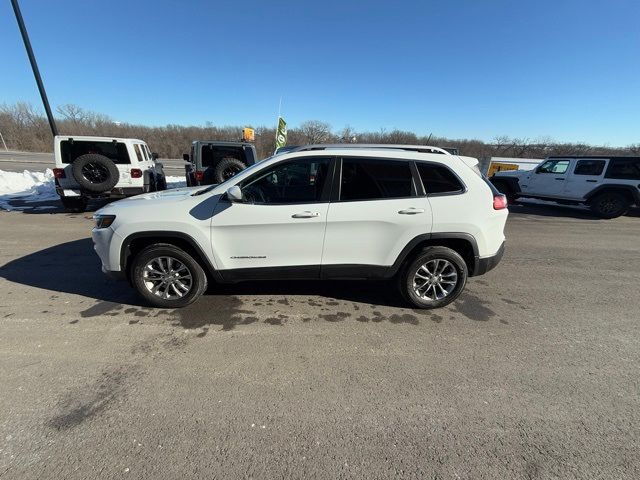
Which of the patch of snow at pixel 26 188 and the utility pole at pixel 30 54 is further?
the patch of snow at pixel 26 188

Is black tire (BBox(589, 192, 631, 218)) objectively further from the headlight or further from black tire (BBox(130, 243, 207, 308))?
the headlight

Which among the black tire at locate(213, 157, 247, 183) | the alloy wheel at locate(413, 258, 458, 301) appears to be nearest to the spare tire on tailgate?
the black tire at locate(213, 157, 247, 183)

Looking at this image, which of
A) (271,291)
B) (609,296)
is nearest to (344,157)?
(271,291)

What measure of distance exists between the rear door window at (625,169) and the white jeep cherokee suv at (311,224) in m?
9.32

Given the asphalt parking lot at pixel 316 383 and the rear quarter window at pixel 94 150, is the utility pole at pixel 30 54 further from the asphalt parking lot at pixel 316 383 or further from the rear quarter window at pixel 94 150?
the asphalt parking lot at pixel 316 383

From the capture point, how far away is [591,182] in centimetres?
1001

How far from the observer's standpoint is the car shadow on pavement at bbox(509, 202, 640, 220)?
34.1ft

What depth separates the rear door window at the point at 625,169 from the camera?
967cm

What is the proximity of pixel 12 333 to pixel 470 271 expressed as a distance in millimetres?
4883

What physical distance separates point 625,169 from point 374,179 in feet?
35.3

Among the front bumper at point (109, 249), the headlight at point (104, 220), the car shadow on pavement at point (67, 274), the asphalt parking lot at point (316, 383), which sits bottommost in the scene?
the car shadow on pavement at point (67, 274)

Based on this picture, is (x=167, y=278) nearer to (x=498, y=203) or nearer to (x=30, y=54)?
(x=498, y=203)

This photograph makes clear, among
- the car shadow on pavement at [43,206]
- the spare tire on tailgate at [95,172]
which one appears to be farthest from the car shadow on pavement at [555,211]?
the car shadow on pavement at [43,206]

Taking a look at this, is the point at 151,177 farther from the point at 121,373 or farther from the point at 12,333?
the point at 121,373
